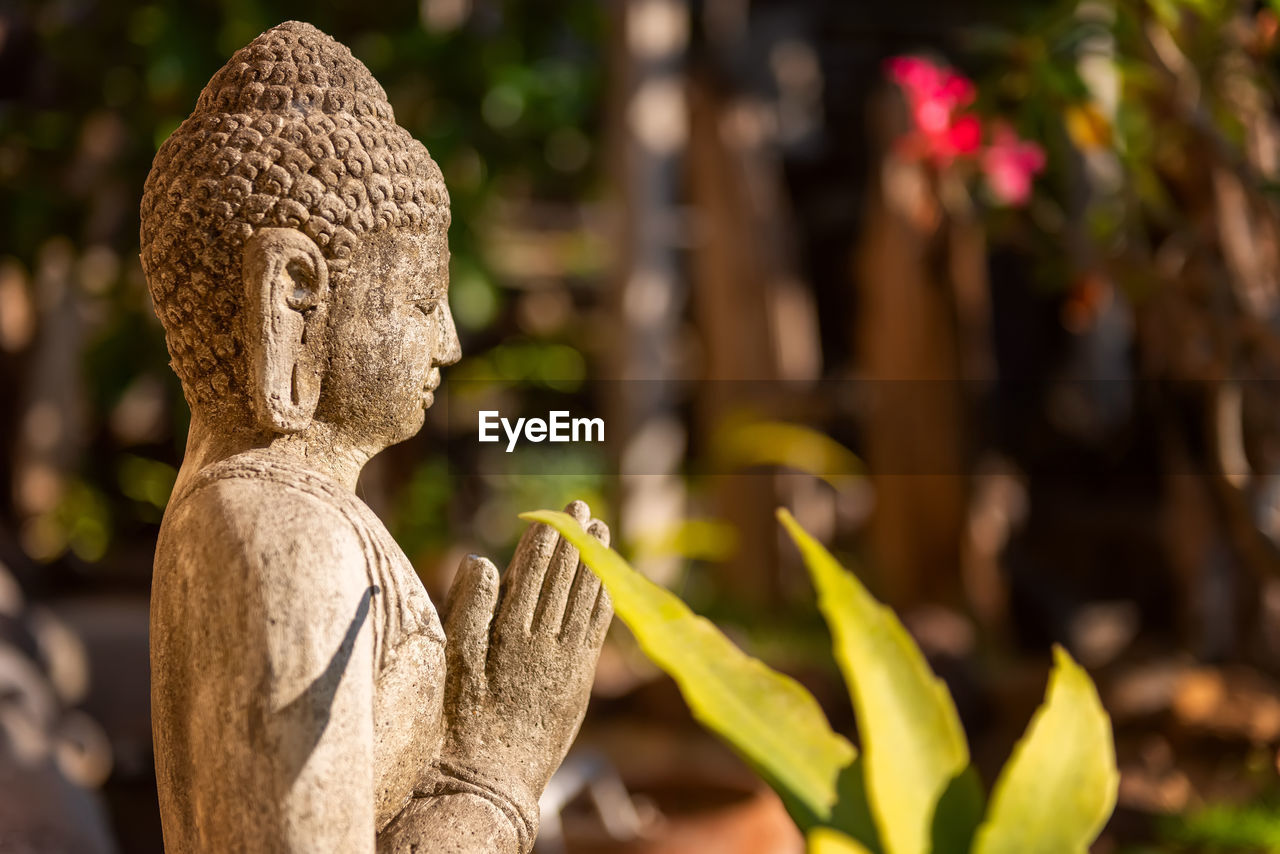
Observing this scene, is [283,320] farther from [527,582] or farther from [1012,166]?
[1012,166]

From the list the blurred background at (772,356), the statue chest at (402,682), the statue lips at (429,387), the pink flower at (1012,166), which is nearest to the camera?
the statue chest at (402,682)

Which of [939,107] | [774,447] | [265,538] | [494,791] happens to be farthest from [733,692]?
[774,447]

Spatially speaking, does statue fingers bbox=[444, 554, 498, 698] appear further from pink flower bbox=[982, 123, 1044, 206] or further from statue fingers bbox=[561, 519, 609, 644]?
pink flower bbox=[982, 123, 1044, 206]

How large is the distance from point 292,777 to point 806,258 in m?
4.92

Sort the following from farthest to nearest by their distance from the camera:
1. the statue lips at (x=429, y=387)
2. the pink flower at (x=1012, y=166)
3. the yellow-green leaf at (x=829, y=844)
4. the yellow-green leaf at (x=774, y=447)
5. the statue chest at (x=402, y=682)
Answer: the yellow-green leaf at (x=774, y=447) → the pink flower at (x=1012, y=166) → the statue lips at (x=429, y=387) → the statue chest at (x=402, y=682) → the yellow-green leaf at (x=829, y=844)

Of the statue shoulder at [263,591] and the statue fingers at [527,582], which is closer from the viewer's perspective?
the statue shoulder at [263,591]

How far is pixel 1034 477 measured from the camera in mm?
4562

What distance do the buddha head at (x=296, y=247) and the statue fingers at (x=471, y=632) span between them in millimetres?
133

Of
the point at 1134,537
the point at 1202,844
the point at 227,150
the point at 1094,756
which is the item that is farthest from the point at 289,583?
the point at 1134,537

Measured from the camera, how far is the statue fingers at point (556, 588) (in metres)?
0.91

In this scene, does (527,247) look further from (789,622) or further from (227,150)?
(227,150)

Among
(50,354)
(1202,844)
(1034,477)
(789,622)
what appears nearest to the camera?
(1202,844)

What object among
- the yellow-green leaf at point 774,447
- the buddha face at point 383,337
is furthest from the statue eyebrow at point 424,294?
the yellow-green leaf at point 774,447

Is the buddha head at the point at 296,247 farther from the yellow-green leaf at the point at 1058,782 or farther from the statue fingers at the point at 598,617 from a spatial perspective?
the yellow-green leaf at the point at 1058,782
